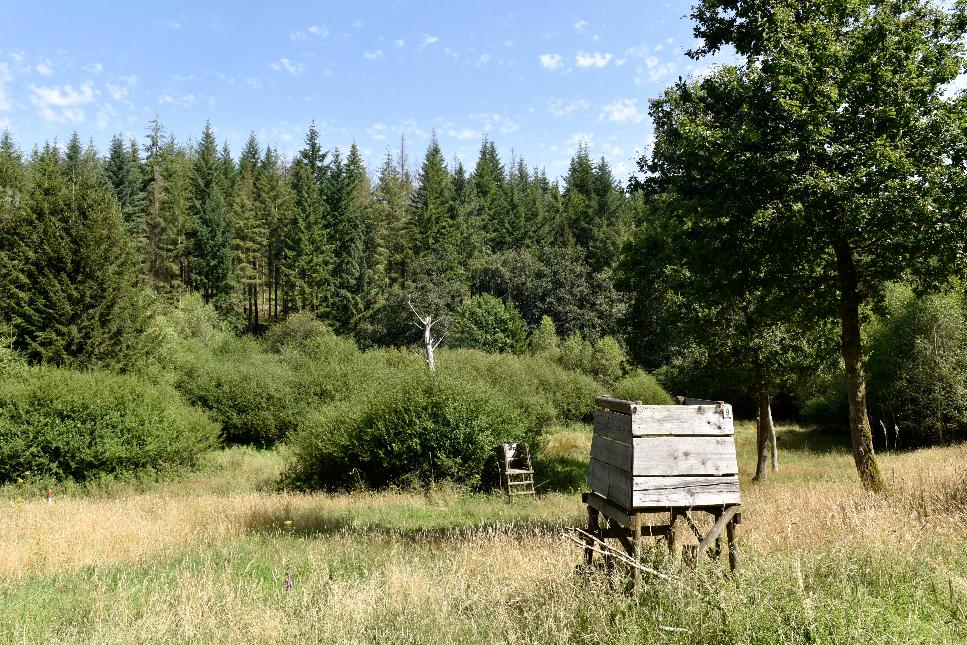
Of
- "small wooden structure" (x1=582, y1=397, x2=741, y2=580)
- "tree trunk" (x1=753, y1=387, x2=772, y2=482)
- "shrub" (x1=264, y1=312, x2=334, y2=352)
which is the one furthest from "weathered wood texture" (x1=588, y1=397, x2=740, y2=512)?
"shrub" (x1=264, y1=312, x2=334, y2=352)

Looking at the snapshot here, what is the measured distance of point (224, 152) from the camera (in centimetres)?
7475

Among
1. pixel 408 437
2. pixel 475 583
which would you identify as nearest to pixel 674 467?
pixel 475 583

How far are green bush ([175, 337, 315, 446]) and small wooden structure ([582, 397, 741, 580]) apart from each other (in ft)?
89.1

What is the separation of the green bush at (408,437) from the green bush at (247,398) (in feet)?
40.7

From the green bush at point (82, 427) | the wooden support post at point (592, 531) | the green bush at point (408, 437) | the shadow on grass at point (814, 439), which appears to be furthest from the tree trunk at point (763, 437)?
the green bush at point (82, 427)

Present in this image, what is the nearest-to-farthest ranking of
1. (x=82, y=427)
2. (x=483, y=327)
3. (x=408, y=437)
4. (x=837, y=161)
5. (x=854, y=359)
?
(x=837, y=161) < (x=854, y=359) < (x=408, y=437) < (x=82, y=427) < (x=483, y=327)

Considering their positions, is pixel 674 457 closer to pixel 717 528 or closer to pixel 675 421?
pixel 675 421

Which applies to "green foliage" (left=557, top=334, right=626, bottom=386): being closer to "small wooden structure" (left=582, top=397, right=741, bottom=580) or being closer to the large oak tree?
the large oak tree

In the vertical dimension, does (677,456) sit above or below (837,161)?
below

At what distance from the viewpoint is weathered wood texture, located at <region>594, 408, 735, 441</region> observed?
4.53 metres

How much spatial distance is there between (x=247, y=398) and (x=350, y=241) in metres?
29.6

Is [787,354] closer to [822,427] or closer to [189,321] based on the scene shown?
[822,427]

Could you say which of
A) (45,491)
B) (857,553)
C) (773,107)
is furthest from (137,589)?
(45,491)

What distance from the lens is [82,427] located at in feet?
63.0
